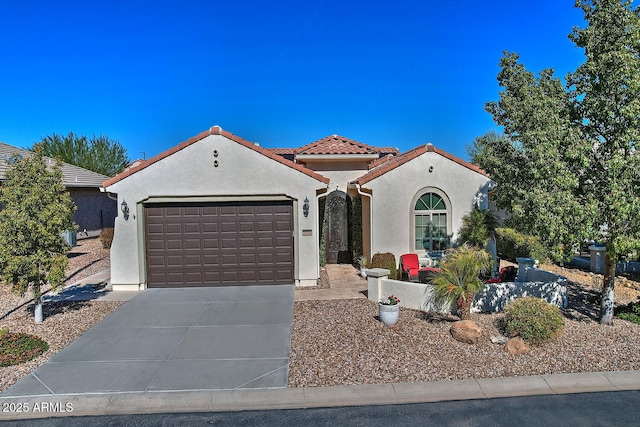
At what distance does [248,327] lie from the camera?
29.5 feet

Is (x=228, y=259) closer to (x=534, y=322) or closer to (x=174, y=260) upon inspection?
(x=174, y=260)

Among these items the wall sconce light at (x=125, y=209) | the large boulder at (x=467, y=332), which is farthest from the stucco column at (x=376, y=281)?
the wall sconce light at (x=125, y=209)

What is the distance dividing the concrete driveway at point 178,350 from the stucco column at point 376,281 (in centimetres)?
210

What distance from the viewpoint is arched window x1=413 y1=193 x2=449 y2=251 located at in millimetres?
14039

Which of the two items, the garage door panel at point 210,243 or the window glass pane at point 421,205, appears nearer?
the garage door panel at point 210,243

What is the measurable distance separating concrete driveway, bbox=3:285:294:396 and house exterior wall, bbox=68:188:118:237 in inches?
588

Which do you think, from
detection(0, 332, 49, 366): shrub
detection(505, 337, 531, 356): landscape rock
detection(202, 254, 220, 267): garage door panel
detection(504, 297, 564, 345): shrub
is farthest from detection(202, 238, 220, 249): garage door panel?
detection(505, 337, 531, 356): landscape rock

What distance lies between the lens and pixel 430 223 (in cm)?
1409

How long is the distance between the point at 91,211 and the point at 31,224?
17.6 metres

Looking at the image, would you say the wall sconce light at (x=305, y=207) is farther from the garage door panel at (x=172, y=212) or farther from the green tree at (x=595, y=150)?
the green tree at (x=595, y=150)

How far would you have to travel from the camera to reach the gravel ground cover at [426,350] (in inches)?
261

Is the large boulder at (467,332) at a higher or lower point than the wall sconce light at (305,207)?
lower

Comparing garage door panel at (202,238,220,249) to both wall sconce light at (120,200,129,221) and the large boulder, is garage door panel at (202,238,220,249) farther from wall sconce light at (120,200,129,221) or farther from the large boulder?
the large boulder

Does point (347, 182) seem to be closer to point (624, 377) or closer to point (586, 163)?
point (586, 163)
